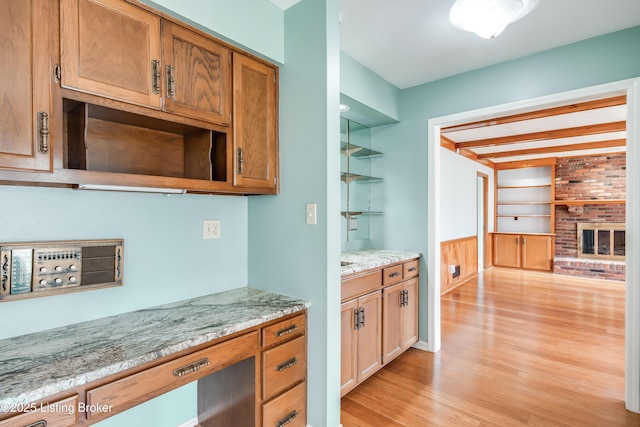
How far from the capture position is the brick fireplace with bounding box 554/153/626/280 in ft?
20.2

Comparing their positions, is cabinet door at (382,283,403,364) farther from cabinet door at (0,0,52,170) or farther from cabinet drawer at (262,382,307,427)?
cabinet door at (0,0,52,170)

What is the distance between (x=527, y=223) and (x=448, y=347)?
5.63 metres

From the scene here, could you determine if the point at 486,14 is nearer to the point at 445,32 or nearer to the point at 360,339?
the point at 445,32

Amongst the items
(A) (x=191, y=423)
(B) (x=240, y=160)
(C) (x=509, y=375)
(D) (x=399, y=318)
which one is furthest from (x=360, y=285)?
(C) (x=509, y=375)

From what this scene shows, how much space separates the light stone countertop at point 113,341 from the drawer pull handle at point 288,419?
0.54m

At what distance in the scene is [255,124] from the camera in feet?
6.07

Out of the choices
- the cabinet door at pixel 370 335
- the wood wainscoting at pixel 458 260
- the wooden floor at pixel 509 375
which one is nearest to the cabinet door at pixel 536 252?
the wood wainscoting at pixel 458 260

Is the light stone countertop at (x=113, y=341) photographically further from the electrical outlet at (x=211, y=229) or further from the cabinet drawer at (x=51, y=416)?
the electrical outlet at (x=211, y=229)

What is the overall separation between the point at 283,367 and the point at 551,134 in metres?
5.35

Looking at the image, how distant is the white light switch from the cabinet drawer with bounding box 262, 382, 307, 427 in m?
0.91

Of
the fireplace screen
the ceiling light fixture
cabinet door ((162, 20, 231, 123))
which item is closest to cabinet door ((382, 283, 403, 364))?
cabinet door ((162, 20, 231, 123))

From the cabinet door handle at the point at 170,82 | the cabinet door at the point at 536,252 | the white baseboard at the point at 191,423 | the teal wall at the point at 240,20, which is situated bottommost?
the white baseboard at the point at 191,423

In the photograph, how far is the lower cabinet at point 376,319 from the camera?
2.15 meters

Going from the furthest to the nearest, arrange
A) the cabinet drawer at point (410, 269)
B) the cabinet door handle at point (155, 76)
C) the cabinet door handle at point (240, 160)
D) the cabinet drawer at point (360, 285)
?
the cabinet drawer at point (410, 269)
the cabinet drawer at point (360, 285)
the cabinet door handle at point (240, 160)
the cabinet door handle at point (155, 76)
